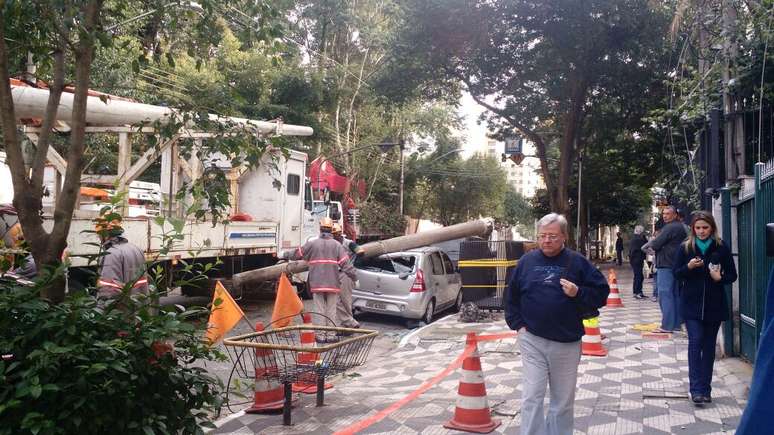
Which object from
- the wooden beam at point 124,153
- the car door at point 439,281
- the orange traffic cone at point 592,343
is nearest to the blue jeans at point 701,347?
the orange traffic cone at point 592,343

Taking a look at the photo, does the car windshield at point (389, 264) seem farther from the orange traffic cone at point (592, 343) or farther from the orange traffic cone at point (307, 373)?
the orange traffic cone at point (307, 373)

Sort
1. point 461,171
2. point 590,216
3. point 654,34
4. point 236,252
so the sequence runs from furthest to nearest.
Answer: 1. point 461,171
2. point 590,216
3. point 654,34
4. point 236,252

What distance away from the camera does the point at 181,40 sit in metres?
5.16

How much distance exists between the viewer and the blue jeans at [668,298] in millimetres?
9172

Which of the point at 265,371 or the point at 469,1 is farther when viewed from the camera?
the point at 469,1

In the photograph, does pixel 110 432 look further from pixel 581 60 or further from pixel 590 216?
pixel 590 216

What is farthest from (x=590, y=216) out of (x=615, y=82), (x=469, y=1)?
(x=469, y=1)

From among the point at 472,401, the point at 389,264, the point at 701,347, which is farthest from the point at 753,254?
the point at 389,264

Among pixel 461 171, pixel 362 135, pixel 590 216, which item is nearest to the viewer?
pixel 362 135

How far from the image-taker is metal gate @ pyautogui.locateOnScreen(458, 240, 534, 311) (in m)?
12.3

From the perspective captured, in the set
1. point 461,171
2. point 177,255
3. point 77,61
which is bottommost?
point 177,255

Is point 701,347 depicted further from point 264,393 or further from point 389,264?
point 389,264

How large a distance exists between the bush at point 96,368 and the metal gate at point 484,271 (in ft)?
29.3

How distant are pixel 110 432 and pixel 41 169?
1598mm
